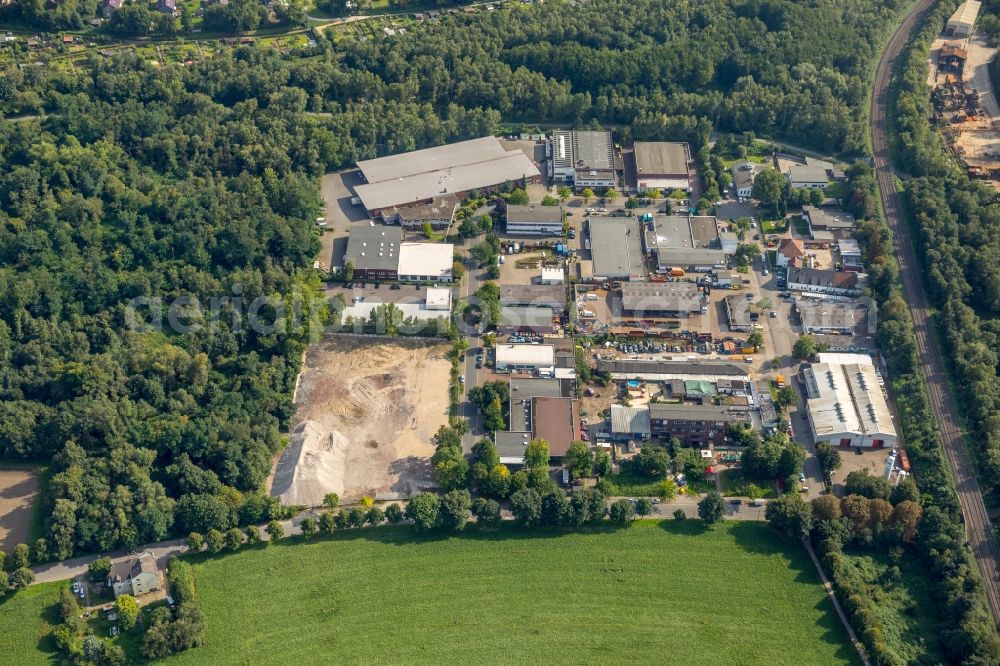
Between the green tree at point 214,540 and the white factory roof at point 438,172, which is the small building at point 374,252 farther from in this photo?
the green tree at point 214,540

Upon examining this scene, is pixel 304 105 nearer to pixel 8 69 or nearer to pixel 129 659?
Answer: pixel 8 69

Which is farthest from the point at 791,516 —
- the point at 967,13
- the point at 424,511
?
the point at 967,13

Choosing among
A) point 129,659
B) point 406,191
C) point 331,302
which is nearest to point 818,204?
point 406,191

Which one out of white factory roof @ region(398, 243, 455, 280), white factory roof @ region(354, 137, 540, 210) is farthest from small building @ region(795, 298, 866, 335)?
white factory roof @ region(398, 243, 455, 280)

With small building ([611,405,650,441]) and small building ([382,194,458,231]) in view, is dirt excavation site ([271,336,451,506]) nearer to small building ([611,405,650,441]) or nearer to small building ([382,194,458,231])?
small building ([611,405,650,441])

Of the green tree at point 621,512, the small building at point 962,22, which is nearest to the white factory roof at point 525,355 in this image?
the green tree at point 621,512

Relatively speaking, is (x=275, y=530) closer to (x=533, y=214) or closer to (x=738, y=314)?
(x=533, y=214)
